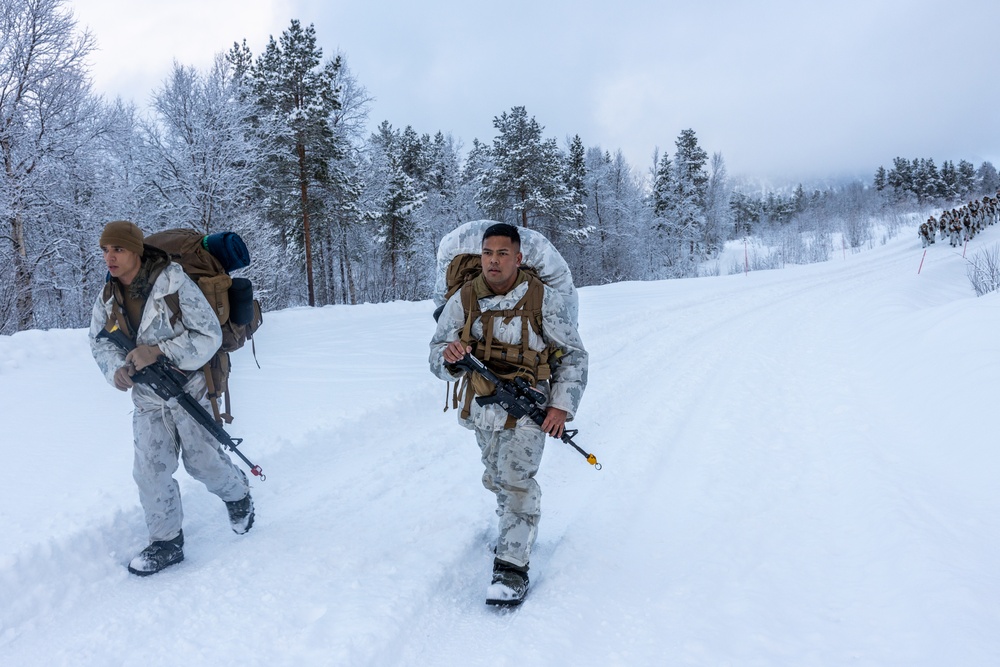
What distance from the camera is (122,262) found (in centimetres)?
303

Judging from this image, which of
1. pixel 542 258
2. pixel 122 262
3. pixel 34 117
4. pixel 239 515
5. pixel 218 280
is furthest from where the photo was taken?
pixel 34 117

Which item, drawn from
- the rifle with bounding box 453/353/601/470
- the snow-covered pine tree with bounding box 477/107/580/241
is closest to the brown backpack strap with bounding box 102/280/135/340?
the rifle with bounding box 453/353/601/470

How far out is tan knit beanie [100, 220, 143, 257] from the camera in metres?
2.96

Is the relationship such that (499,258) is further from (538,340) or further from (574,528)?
(574,528)

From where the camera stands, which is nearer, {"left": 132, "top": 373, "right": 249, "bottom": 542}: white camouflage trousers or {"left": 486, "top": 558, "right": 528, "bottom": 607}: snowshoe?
{"left": 486, "top": 558, "right": 528, "bottom": 607}: snowshoe

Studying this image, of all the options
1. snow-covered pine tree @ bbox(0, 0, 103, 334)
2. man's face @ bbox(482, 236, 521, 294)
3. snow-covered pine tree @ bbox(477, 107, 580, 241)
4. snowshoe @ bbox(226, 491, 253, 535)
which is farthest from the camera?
snow-covered pine tree @ bbox(477, 107, 580, 241)

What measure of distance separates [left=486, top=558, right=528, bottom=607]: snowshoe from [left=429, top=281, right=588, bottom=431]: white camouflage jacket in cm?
79

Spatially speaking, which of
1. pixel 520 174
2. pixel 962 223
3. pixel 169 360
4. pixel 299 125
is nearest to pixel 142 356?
pixel 169 360

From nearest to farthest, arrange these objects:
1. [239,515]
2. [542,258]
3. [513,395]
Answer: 1. [513,395]
2. [542,258]
3. [239,515]

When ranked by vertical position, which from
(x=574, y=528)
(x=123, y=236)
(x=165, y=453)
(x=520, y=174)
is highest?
(x=520, y=174)

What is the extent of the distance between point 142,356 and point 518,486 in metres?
2.27

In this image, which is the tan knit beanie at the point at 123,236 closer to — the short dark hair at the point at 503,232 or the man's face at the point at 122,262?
the man's face at the point at 122,262

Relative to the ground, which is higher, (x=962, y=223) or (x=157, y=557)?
(x=962, y=223)

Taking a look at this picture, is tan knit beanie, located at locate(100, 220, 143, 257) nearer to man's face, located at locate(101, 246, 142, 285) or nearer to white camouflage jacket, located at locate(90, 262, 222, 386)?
man's face, located at locate(101, 246, 142, 285)
